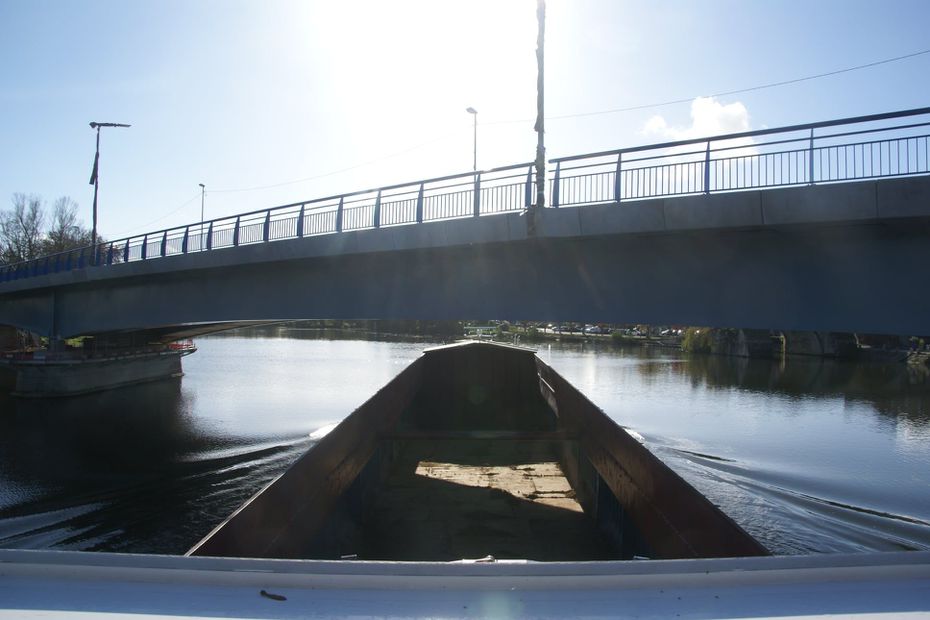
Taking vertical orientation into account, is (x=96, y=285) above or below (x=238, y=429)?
above

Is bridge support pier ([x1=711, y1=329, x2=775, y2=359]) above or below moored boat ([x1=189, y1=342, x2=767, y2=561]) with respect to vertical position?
above

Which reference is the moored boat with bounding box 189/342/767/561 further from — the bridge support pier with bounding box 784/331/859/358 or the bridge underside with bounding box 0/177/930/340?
the bridge support pier with bounding box 784/331/859/358

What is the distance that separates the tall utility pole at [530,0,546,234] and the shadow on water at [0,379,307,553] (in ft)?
30.9

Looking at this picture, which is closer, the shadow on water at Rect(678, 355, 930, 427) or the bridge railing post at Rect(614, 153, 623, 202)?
the bridge railing post at Rect(614, 153, 623, 202)

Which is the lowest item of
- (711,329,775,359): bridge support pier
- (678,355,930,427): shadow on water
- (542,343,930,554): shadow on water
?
(542,343,930,554): shadow on water

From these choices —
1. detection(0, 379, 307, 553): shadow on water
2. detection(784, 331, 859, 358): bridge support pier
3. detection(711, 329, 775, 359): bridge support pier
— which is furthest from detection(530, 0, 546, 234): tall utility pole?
detection(784, 331, 859, 358): bridge support pier

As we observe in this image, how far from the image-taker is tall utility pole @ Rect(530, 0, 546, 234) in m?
11.4

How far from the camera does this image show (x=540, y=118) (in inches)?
494

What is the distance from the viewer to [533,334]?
8162 centimetres

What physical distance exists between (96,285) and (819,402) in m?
31.9

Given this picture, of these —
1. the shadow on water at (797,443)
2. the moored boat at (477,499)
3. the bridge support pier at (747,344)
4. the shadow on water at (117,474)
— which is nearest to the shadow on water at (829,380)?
the shadow on water at (797,443)

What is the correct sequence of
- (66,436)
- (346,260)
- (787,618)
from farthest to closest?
(66,436), (346,260), (787,618)

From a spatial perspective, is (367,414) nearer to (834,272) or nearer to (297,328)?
(834,272)

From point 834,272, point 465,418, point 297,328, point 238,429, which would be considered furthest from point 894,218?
point 297,328
